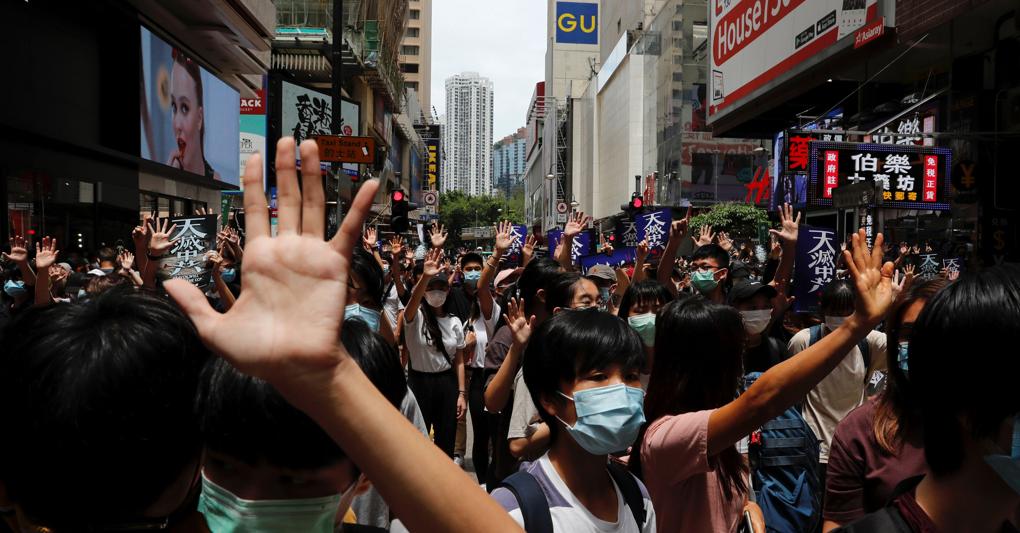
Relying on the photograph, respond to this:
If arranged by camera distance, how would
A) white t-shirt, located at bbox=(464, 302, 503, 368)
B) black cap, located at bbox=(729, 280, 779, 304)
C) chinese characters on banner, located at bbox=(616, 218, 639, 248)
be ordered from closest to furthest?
1. black cap, located at bbox=(729, 280, 779, 304)
2. white t-shirt, located at bbox=(464, 302, 503, 368)
3. chinese characters on banner, located at bbox=(616, 218, 639, 248)

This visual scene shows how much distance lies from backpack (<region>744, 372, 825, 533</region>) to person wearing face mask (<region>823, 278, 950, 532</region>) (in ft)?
1.74

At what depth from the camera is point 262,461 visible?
167cm

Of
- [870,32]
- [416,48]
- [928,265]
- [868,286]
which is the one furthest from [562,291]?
[416,48]

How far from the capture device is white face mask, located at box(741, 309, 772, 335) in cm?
464

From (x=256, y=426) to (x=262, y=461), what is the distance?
3.0 inches

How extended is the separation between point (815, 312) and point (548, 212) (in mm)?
83353

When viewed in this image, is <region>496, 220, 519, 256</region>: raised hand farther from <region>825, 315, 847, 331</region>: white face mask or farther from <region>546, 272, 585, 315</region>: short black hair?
<region>825, 315, 847, 331</region>: white face mask

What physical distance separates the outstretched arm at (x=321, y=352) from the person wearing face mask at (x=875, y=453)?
1.68 m

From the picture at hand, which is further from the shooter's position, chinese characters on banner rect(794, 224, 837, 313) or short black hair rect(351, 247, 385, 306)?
chinese characters on banner rect(794, 224, 837, 313)

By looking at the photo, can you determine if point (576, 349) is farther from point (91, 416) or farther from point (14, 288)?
point (14, 288)

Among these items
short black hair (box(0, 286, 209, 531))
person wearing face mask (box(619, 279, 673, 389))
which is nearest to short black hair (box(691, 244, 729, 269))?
person wearing face mask (box(619, 279, 673, 389))

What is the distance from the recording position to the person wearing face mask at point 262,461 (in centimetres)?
164

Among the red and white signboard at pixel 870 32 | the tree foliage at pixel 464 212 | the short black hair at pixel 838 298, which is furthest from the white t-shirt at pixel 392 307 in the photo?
the tree foliage at pixel 464 212

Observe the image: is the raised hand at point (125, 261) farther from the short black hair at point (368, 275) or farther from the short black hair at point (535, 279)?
the short black hair at point (535, 279)
